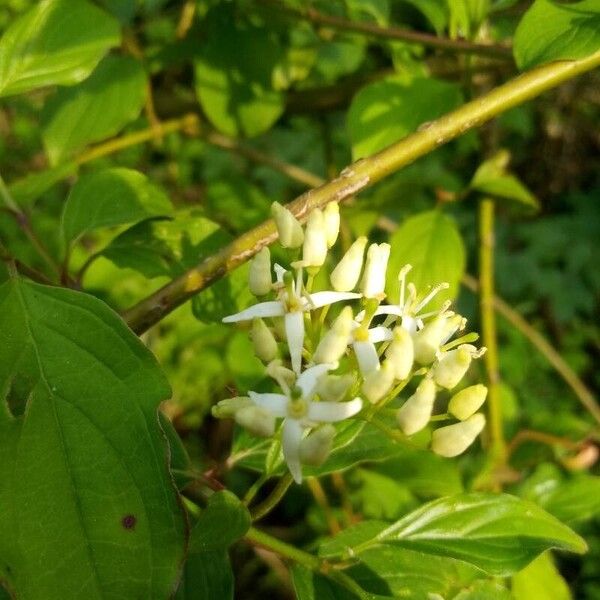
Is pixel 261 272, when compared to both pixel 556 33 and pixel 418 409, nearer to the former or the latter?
pixel 418 409

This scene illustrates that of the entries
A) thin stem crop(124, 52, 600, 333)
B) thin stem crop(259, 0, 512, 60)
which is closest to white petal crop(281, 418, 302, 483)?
thin stem crop(124, 52, 600, 333)

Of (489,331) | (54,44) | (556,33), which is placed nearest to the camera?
(556,33)

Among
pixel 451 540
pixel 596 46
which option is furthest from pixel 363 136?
pixel 451 540

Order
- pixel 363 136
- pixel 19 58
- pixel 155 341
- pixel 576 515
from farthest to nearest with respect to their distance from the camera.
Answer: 1. pixel 155 341
2. pixel 576 515
3. pixel 363 136
4. pixel 19 58

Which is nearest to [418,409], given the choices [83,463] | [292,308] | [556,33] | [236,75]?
[292,308]

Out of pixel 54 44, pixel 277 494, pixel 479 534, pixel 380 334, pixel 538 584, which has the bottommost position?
pixel 538 584

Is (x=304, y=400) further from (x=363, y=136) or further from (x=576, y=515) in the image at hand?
(x=576, y=515)
